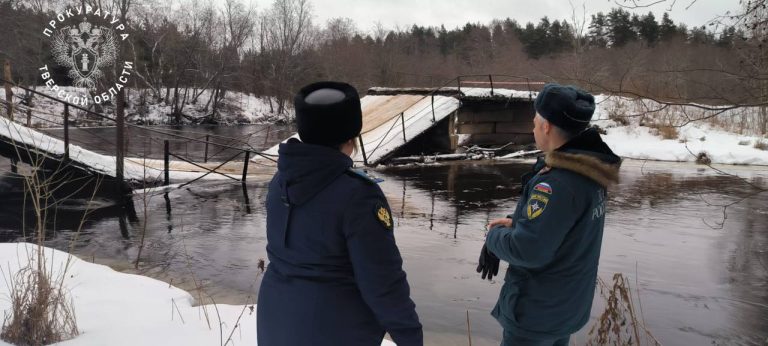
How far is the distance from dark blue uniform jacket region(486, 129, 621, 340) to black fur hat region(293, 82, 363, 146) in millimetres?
764

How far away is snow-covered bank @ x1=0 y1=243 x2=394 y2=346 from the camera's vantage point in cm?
389

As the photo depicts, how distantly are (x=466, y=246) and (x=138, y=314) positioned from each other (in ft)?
15.0

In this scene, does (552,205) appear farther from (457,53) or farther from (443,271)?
(457,53)

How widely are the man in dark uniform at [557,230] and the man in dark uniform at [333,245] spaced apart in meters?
0.59

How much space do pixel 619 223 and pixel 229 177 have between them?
8.05 meters

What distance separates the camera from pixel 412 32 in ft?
294

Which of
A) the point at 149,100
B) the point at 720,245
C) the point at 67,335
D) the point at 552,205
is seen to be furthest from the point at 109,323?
the point at 149,100

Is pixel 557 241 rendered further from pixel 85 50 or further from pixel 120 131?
pixel 85 50

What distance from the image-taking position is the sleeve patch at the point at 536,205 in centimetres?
214

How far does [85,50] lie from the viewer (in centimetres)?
3031

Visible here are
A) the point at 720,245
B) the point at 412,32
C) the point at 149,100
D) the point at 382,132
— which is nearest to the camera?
the point at 720,245

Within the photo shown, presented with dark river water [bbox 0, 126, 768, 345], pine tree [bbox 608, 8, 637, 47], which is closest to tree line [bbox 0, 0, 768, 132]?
pine tree [bbox 608, 8, 637, 47]

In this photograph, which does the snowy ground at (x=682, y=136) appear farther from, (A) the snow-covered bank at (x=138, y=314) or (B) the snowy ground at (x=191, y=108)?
(A) the snow-covered bank at (x=138, y=314)

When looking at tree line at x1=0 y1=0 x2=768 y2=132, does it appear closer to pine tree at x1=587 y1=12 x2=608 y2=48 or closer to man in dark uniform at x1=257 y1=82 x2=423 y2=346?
pine tree at x1=587 y1=12 x2=608 y2=48
